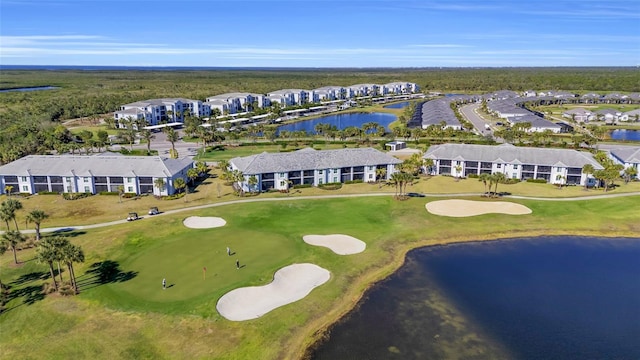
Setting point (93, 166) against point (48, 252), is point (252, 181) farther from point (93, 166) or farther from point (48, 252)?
point (48, 252)

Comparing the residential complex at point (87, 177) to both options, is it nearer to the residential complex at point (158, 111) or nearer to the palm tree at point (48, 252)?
the palm tree at point (48, 252)

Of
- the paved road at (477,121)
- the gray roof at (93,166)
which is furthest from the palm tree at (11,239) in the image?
the paved road at (477,121)

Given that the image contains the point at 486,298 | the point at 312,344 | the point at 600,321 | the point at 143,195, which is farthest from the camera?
the point at 143,195

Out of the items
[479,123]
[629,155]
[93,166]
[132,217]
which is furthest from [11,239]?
[479,123]

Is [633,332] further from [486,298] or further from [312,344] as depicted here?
[312,344]

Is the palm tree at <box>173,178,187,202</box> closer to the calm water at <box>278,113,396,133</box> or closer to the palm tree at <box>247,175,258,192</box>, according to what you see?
the palm tree at <box>247,175,258,192</box>

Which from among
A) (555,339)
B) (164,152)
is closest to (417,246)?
(555,339)
